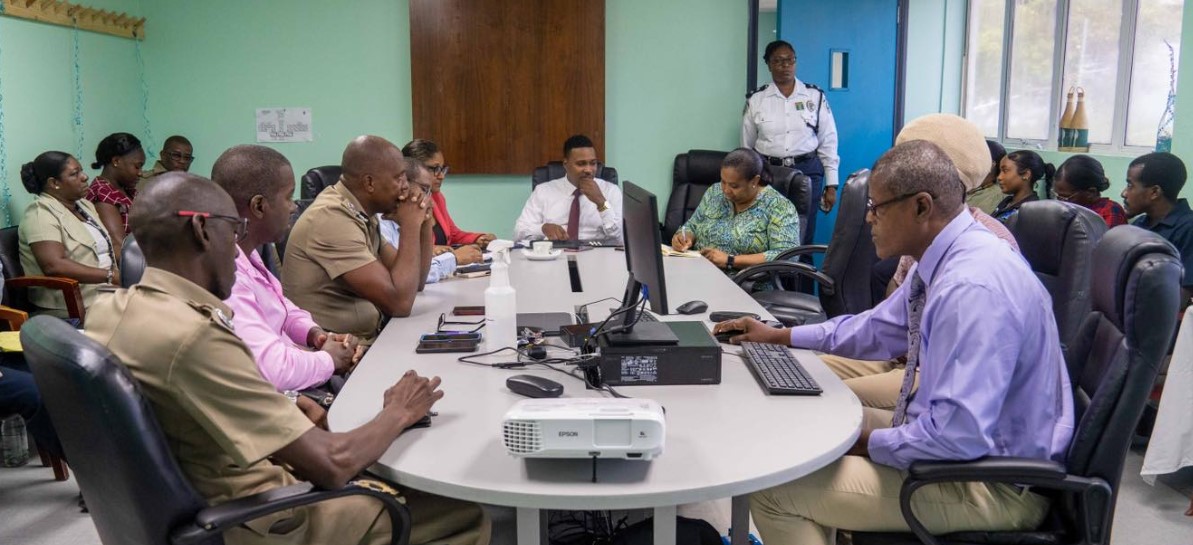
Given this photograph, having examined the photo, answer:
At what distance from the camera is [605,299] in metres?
2.85

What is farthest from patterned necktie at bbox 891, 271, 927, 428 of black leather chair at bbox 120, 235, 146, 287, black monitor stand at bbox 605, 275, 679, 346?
black leather chair at bbox 120, 235, 146, 287

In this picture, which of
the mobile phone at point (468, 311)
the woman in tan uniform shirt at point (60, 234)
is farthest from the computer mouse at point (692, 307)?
the woman in tan uniform shirt at point (60, 234)

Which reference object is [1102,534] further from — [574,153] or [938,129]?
[574,153]

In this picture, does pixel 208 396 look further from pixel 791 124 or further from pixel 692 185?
pixel 791 124

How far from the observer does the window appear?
447 cm

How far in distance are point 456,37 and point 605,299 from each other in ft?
10.8

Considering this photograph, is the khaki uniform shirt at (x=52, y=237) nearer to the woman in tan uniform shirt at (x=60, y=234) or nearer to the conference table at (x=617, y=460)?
the woman in tan uniform shirt at (x=60, y=234)

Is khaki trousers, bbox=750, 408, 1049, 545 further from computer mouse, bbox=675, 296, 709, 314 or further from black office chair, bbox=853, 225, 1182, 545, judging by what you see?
computer mouse, bbox=675, 296, 709, 314

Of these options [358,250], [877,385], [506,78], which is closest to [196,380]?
[358,250]

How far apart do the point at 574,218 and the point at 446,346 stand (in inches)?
100

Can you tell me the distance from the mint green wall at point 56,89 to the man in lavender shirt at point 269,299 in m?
2.49

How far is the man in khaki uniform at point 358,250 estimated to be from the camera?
8.49ft

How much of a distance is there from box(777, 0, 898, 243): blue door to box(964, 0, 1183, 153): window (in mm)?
721

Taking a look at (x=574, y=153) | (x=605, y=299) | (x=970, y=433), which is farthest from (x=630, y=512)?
(x=574, y=153)
